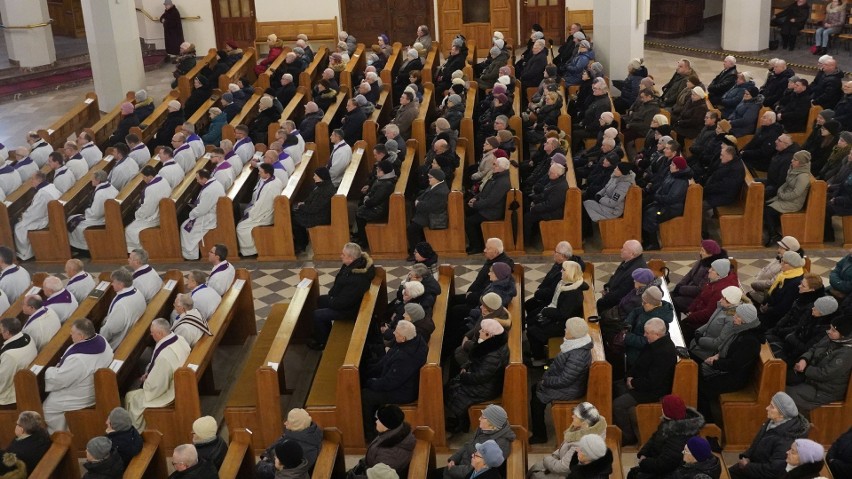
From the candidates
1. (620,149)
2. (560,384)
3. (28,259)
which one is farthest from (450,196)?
(28,259)

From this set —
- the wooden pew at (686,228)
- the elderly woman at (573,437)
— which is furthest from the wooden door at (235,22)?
the elderly woman at (573,437)

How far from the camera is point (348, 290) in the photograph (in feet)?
34.8

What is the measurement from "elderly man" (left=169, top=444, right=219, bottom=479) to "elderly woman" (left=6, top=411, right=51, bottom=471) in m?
1.38

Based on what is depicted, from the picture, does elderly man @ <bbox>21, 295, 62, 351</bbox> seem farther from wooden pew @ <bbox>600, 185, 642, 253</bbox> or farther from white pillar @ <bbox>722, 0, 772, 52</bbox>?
white pillar @ <bbox>722, 0, 772, 52</bbox>

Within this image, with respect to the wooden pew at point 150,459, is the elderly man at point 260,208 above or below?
above

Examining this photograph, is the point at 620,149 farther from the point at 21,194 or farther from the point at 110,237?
the point at 21,194

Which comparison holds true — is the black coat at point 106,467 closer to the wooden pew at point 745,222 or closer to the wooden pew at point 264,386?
the wooden pew at point 264,386

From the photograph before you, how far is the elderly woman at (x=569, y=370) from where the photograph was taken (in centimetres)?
911

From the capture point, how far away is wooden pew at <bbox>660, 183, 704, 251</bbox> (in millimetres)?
12750

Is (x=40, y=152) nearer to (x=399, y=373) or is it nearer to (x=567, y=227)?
(x=567, y=227)

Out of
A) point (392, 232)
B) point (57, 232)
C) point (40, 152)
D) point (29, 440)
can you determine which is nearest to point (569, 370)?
point (29, 440)

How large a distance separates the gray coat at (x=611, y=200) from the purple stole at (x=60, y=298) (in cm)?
576

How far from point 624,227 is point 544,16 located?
1237 cm

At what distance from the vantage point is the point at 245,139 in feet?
49.6
